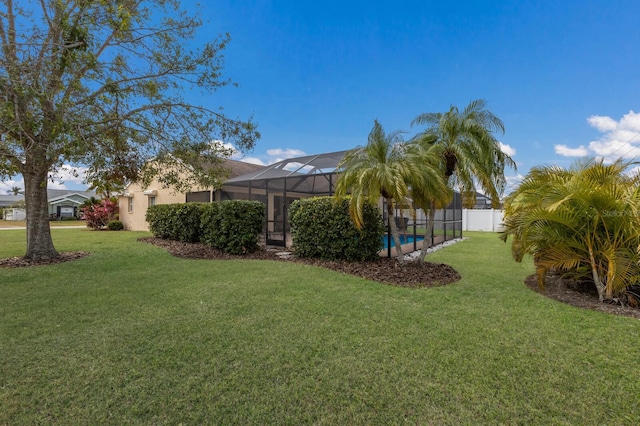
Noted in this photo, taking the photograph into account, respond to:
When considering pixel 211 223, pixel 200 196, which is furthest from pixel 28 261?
pixel 200 196

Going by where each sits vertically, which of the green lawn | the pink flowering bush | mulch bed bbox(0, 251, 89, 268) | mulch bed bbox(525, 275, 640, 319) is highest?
the pink flowering bush

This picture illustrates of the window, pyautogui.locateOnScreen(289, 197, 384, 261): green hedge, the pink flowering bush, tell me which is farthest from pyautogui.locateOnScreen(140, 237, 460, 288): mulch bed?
the pink flowering bush

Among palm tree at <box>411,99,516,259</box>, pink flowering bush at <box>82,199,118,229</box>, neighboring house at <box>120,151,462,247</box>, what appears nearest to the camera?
palm tree at <box>411,99,516,259</box>

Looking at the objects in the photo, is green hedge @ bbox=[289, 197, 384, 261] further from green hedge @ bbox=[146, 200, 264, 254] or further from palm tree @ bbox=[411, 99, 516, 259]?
green hedge @ bbox=[146, 200, 264, 254]

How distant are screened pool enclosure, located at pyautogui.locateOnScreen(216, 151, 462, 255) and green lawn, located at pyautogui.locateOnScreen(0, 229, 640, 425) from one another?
5658mm

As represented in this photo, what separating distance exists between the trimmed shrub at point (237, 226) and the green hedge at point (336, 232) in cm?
180

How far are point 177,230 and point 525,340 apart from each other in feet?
40.3

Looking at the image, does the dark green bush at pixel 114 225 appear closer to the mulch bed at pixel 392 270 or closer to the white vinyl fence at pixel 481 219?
the mulch bed at pixel 392 270

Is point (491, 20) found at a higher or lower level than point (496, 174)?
higher

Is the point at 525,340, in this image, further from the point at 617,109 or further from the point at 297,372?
the point at 617,109

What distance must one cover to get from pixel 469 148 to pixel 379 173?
2079mm

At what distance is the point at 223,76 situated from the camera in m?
7.82

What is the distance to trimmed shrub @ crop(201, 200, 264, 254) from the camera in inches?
363

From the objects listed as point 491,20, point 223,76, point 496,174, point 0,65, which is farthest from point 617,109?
point 0,65
